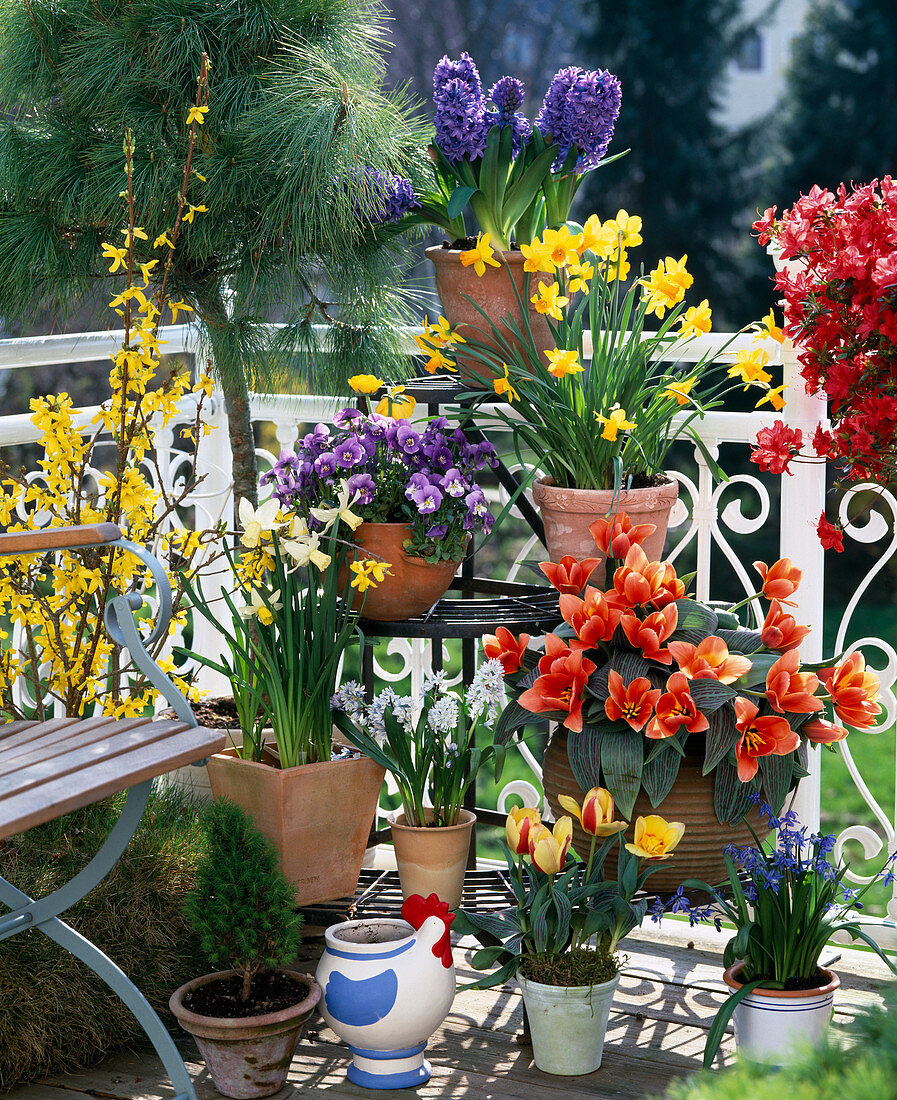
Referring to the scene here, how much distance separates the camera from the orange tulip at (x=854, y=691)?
1934mm

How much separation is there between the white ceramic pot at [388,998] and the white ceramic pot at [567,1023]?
0.14 metres

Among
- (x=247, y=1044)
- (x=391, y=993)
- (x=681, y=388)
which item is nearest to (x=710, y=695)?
(x=681, y=388)

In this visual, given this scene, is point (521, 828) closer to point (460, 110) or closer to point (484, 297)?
point (484, 297)

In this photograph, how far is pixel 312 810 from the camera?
2.10 m

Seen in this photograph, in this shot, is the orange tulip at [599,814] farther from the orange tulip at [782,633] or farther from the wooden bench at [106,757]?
the wooden bench at [106,757]

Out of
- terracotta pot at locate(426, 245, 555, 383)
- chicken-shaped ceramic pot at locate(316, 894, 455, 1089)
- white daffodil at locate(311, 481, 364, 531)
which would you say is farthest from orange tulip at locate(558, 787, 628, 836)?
terracotta pot at locate(426, 245, 555, 383)

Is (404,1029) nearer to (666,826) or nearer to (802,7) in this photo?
(666,826)

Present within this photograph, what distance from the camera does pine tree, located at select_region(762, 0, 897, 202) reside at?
8.53 meters

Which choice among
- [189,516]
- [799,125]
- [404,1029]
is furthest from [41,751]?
[799,125]

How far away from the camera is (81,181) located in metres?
2.16

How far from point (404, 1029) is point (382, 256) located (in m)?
1.34

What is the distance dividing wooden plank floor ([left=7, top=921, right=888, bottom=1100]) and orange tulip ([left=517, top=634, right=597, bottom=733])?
56 centimetres

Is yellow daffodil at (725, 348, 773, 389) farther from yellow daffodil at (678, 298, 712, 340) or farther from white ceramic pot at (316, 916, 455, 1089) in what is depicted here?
white ceramic pot at (316, 916, 455, 1089)

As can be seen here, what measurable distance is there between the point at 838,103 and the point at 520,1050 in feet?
26.9
